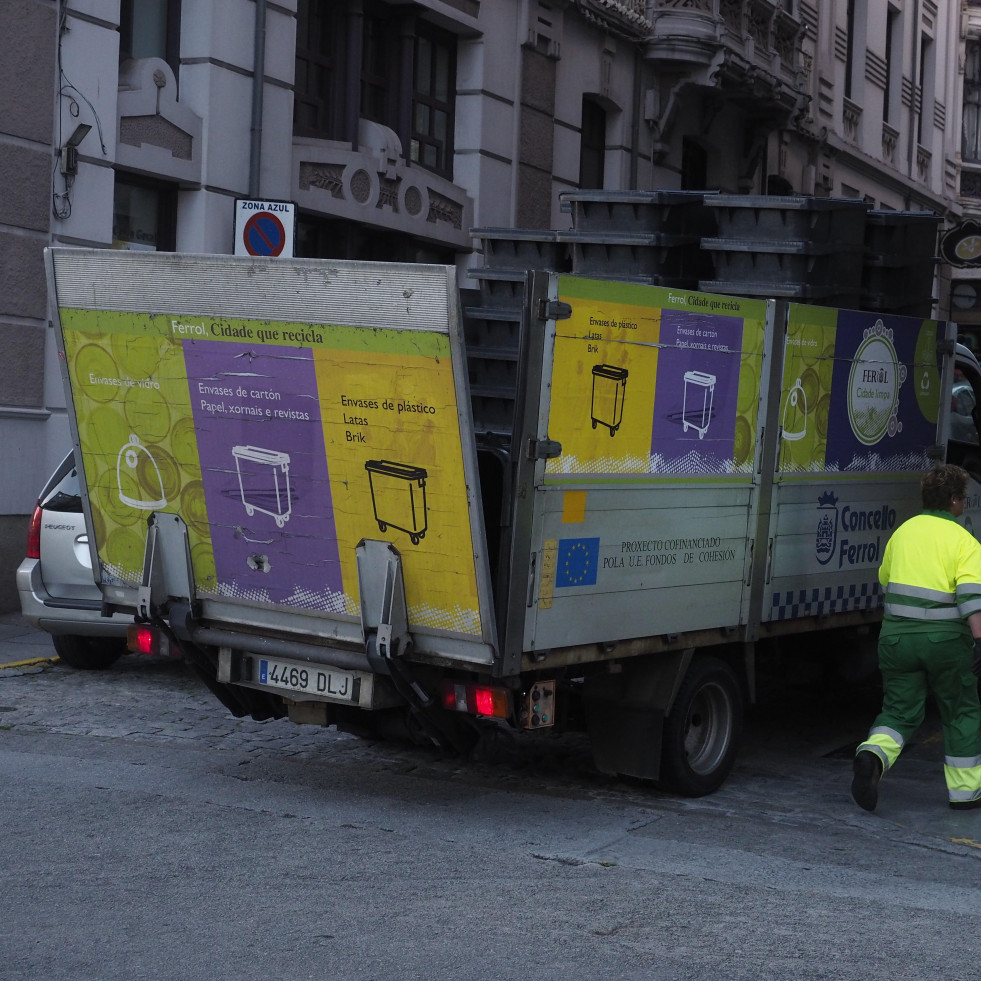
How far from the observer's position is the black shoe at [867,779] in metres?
7.20

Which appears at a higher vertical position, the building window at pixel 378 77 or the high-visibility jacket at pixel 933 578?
the building window at pixel 378 77

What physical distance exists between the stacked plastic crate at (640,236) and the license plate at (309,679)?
325 centimetres

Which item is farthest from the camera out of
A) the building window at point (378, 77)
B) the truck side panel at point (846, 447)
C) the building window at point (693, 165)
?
the building window at point (693, 165)

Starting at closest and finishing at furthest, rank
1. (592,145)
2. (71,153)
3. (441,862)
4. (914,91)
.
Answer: (441,862), (71,153), (592,145), (914,91)

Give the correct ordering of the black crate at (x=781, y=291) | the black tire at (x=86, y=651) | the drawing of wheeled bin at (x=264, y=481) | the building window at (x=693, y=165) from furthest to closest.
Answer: the building window at (x=693, y=165), the black tire at (x=86, y=651), the black crate at (x=781, y=291), the drawing of wheeled bin at (x=264, y=481)

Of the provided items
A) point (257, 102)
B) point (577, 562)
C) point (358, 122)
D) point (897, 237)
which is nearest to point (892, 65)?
point (358, 122)

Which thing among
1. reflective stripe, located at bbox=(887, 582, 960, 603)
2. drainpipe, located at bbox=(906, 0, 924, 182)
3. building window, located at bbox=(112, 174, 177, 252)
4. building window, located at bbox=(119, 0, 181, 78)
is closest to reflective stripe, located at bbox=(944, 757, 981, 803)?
reflective stripe, located at bbox=(887, 582, 960, 603)

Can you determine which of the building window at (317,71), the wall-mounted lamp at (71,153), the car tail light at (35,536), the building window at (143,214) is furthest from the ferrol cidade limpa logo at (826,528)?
the building window at (317,71)

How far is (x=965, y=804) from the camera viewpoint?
291 inches

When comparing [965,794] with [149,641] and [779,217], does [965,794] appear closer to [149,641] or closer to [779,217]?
[779,217]

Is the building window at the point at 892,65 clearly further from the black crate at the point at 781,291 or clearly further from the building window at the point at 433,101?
the black crate at the point at 781,291

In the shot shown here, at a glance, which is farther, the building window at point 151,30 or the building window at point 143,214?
the building window at point 151,30

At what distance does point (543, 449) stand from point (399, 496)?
0.64m

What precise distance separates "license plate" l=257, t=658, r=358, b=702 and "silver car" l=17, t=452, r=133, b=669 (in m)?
3.05
